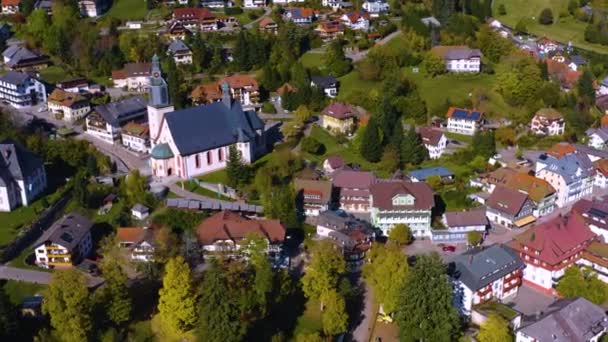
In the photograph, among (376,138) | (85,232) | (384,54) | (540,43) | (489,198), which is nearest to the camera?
(85,232)

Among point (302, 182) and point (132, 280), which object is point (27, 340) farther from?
point (302, 182)

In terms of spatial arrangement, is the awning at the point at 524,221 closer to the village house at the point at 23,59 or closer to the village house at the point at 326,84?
the village house at the point at 326,84

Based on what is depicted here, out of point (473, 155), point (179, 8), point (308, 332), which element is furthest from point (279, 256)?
point (179, 8)

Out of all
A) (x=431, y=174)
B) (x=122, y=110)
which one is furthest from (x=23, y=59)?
(x=431, y=174)

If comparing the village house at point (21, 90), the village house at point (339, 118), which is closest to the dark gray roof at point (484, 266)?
the village house at point (339, 118)

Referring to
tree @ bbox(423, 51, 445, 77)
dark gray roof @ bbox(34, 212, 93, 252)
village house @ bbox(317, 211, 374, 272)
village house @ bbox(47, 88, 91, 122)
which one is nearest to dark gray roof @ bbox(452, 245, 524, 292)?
village house @ bbox(317, 211, 374, 272)
